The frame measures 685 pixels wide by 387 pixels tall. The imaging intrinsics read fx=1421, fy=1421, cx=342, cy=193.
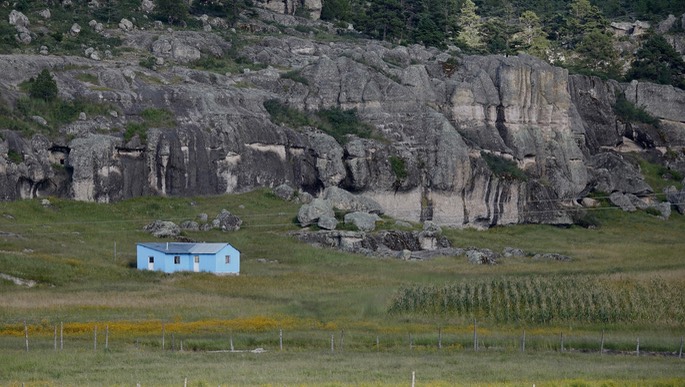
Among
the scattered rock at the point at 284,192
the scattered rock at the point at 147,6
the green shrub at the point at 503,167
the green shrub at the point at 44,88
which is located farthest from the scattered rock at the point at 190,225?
the scattered rock at the point at 147,6

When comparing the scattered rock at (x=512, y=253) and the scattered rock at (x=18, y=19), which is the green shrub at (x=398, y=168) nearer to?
the scattered rock at (x=512, y=253)

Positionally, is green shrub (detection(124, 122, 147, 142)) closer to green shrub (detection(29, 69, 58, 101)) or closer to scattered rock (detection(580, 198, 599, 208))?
green shrub (detection(29, 69, 58, 101))

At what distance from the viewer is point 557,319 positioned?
8012 cm

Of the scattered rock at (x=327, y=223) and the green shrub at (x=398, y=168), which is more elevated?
the green shrub at (x=398, y=168)

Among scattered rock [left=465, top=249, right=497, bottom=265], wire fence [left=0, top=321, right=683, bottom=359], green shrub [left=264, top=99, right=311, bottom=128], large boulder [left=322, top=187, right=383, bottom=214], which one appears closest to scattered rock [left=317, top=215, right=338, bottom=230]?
large boulder [left=322, top=187, right=383, bottom=214]

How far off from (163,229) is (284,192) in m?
17.9

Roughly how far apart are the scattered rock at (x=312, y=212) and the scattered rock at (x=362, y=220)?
1.51 m

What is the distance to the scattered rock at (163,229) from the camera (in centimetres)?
10938

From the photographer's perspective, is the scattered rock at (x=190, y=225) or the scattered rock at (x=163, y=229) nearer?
the scattered rock at (x=163, y=229)

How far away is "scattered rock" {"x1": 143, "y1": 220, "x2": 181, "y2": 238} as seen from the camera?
359 feet

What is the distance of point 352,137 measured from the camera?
440ft

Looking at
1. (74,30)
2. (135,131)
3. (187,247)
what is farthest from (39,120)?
(74,30)

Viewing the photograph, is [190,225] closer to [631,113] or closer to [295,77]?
Answer: [295,77]

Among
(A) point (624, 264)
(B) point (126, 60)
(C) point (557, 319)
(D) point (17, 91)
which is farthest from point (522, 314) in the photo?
(B) point (126, 60)
